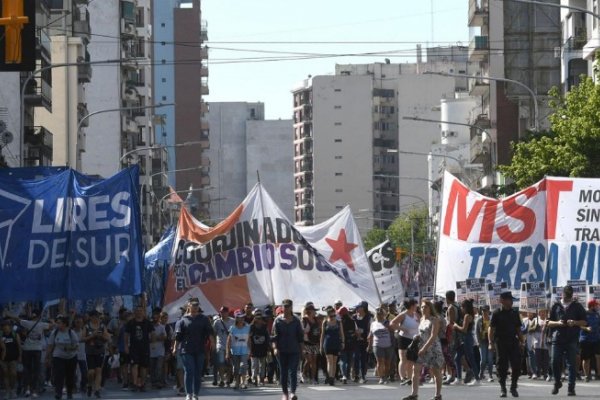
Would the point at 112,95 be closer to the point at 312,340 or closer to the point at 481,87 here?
the point at 481,87

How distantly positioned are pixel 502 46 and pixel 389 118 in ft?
364

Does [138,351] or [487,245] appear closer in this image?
[487,245]

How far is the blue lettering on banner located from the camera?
2962 centimetres

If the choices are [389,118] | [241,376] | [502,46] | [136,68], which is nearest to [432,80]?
[389,118]

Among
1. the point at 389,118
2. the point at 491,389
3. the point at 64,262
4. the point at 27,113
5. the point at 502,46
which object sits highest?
the point at 389,118

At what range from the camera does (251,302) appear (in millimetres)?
32969

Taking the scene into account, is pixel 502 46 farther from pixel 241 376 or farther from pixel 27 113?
pixel 241 376

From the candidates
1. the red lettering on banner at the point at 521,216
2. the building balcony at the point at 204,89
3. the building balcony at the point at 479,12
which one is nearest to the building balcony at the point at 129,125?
the building balcony at the point at 479,12

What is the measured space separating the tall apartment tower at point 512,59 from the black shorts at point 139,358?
5076cm

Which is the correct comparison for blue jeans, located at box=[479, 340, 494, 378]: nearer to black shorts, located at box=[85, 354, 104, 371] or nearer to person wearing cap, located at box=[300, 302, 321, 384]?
person wearing cap, located at box=[300, 302, 321, 384]

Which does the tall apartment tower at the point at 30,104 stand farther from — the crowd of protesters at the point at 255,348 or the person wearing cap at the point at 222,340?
the person wearing cap at the point at 222,340

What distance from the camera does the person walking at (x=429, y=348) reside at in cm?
2433

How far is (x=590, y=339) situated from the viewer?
32.9 metres

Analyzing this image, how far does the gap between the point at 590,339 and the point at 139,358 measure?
7871 millimetres
